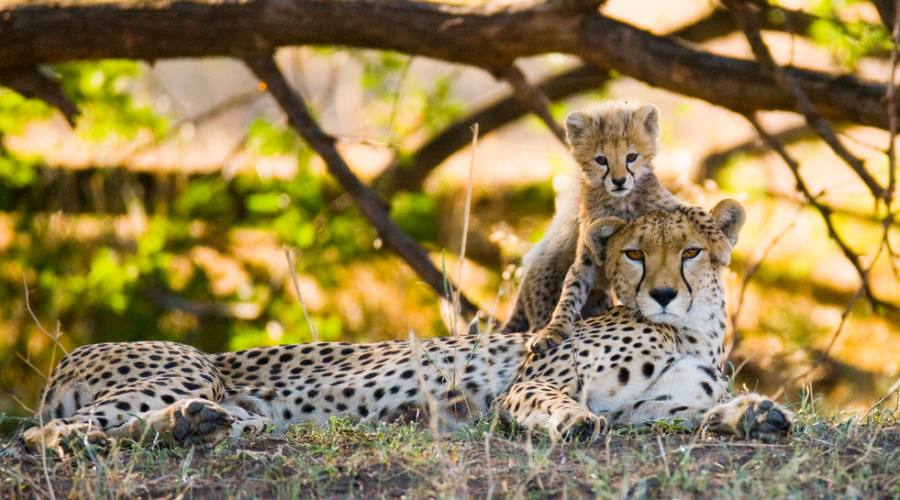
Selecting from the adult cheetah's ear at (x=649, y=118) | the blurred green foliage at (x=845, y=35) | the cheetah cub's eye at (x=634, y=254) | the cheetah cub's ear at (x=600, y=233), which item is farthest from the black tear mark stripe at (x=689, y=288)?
the blurred green foliage at (x=845, y=35)

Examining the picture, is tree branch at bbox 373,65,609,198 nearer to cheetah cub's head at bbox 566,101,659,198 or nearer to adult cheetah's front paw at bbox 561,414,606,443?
cheetah cub's head at bbox 566,101,659,198

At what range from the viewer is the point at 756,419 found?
4.05m

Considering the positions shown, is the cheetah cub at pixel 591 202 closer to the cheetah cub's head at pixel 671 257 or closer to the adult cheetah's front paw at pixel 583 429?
the cheetah cub's head at pixel 671 257

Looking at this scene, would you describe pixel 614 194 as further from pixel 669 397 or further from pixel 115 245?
pixel 115 245

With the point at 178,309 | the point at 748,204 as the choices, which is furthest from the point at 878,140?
the point at 178,309

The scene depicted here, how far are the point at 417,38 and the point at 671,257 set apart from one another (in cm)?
201

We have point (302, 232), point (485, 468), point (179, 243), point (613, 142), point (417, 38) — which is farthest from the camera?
point (179, 243)

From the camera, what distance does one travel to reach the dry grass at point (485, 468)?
3.50m

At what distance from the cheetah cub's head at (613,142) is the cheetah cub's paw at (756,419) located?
52.4 inches

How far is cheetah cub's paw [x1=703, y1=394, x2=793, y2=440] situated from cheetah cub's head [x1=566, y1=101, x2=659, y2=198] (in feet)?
4.37

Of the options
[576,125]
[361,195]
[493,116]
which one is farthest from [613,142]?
[493,116]

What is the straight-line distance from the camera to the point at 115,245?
1012cm

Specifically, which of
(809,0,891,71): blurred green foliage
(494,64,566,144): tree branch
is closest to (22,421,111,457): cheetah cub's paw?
(494,64,566,144): tree branch

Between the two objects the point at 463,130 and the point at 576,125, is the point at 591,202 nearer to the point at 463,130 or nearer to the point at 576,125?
the point at 576,125
